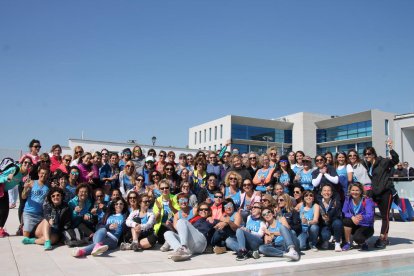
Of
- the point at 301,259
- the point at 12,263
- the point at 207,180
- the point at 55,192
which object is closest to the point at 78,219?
the point at 55,192

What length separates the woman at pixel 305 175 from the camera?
288 inches

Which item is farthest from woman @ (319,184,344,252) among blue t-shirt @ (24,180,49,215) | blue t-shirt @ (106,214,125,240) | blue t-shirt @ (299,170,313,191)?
blue t-shirt @ (24,180,49,215)

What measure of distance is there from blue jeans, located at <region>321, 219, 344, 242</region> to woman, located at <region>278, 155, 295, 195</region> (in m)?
1.25

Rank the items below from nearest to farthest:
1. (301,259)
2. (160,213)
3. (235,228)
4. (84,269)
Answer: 1. (84,269)
2. (301,259)
3. (235,228)
4. (160,213)

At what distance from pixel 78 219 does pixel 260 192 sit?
11.7 feet

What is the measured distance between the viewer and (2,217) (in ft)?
23.4

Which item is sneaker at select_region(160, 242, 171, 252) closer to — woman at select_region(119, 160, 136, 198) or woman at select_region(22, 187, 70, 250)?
woman at select_region(22, 187, 70, 250)

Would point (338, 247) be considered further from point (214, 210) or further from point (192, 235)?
point (192, 235)

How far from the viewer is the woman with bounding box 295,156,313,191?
7.32m

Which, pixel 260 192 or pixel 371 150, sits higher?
pixel 371 150

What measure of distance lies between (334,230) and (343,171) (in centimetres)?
155

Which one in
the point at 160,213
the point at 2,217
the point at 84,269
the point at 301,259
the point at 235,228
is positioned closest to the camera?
the point at 84,269

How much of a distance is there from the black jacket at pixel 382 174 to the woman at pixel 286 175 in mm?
1629

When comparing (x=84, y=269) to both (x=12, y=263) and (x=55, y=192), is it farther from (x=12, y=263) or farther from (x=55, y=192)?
(x=55, y=192)
